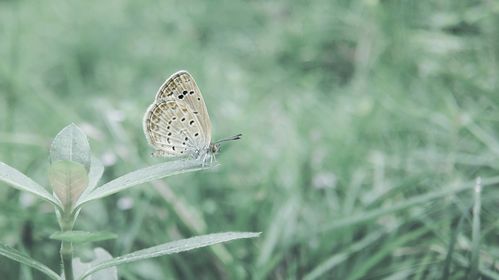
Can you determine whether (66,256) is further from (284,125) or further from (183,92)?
(284,125)

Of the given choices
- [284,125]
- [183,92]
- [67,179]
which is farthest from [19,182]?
[284,125]

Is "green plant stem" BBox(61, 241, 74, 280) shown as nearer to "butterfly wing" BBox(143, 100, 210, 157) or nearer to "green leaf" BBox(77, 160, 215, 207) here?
"green leaf" BBox(77, 160, 215, 207)

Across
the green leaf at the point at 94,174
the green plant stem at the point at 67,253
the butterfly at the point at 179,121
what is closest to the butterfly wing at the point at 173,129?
the butterfly at the point at 179,121

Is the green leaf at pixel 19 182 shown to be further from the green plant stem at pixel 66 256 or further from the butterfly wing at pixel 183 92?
the butterfly wing at pixel 183 92

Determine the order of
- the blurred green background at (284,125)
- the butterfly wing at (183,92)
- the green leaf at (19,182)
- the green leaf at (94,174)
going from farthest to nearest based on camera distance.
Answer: the blurred green background at (284,125)
the butterfly wing at (183,92)
the green leaf at (94,174)
the green leaf at (19,182)

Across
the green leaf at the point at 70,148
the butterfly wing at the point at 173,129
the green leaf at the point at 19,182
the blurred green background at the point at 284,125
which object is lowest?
the blurred green background at the point at 284,125

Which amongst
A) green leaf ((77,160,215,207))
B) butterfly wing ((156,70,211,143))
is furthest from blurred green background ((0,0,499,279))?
green leaf ((77,160,215,207))

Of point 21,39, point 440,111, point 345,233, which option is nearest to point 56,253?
point 345,233
